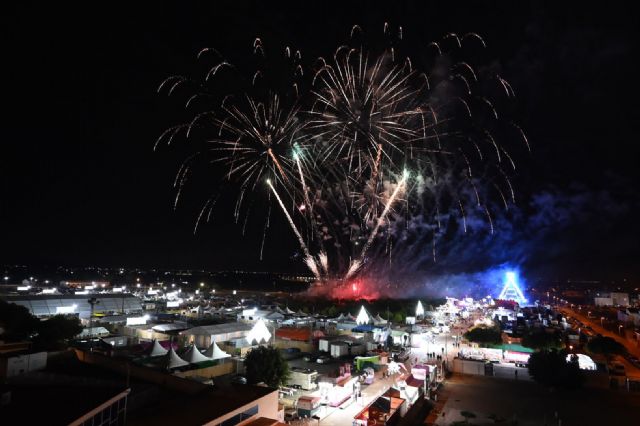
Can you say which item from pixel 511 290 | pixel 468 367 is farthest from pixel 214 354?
pixel 511 290

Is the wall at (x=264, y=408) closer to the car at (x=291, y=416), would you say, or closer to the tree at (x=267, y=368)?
the car at (x=291, y=416)

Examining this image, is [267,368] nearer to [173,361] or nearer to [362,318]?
[173,361]

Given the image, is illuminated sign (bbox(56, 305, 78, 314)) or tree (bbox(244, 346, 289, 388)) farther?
illuminated sign (bbox(56, 305, 78, 314))

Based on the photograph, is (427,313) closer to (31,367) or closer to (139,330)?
(139,330)

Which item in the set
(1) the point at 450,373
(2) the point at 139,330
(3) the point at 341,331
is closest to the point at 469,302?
(3) the point at 341,331

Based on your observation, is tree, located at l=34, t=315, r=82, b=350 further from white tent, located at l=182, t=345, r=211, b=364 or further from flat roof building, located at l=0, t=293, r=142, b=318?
flat roof building, located at l=0, t=293, r=142, b=318

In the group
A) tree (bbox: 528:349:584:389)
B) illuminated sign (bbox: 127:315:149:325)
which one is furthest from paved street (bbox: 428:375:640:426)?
illuminated sign (bbox: 127:315:149:325)
